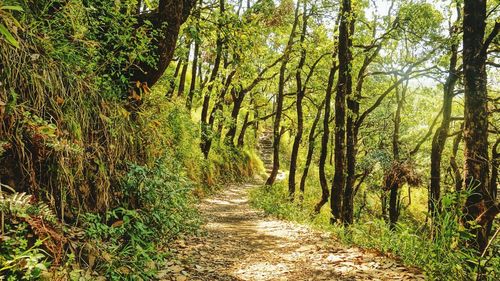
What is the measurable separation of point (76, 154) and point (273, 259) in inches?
143

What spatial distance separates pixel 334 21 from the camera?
16.0 meters

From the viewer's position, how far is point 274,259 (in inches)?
232

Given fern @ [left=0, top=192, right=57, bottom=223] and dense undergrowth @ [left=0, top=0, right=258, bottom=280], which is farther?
dense undergrowth @ [left=0, top=0, right=258, bottom=280]

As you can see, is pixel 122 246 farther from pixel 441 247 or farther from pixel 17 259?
pixel 441 247

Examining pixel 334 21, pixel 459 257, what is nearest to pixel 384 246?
pixel 459 257

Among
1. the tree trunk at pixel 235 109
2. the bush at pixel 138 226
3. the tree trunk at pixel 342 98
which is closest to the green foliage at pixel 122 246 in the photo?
the bush at pixel 138 226

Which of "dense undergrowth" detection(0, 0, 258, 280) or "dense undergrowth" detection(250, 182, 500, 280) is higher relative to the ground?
"dense undergrowth" detection(0, 0, 258, 280)

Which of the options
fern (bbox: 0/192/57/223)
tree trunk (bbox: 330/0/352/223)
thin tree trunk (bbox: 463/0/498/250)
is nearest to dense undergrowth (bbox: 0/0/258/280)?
fern (bbox: 0/192/57/223)

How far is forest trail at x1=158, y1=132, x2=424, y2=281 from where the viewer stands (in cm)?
461

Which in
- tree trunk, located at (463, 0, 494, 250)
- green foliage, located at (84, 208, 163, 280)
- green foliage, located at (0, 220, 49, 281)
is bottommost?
green foliage, located at (84, 208, 163, 280)

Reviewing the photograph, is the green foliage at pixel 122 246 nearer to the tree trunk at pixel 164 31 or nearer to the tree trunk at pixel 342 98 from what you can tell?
the tree trunk at pixel 164 31

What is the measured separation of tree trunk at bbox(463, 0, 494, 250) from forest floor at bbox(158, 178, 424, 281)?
1.35 m

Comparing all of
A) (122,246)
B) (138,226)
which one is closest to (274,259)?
(138,226)

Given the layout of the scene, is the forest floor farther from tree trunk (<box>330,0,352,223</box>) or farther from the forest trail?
tree trunk (<box>330,0,352,223</box>)
